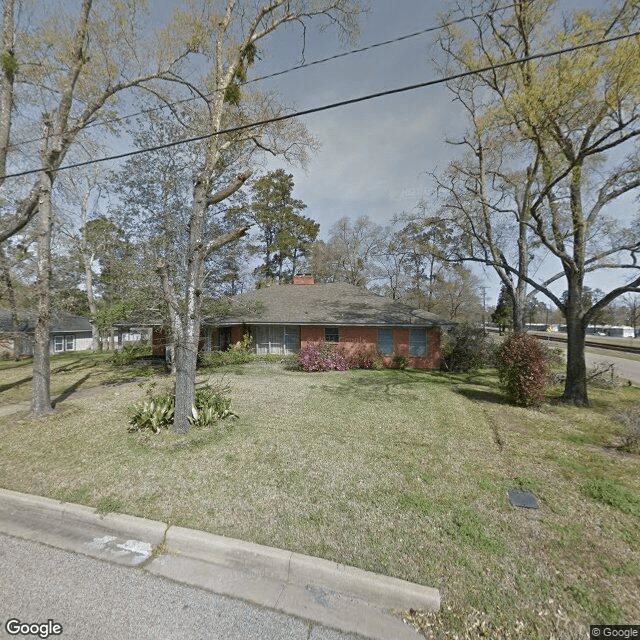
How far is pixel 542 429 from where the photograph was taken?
23.1ft

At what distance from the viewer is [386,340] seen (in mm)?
16172

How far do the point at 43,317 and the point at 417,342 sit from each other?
14.5 meters

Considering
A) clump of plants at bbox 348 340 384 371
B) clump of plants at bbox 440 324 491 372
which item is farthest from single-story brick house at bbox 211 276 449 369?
clump of plants at bbox 440 324 491 372

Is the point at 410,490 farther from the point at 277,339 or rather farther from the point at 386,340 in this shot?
the point at 277,339

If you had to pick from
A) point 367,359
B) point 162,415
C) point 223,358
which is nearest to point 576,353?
point 367,359

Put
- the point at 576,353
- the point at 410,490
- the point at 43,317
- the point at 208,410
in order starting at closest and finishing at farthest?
the point at 410,490 < the point at 208,410 < the point at 43,317 < the point at 576,353

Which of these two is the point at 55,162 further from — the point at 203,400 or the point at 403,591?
the point at 403,591

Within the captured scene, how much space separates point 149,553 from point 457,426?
625 centimetres

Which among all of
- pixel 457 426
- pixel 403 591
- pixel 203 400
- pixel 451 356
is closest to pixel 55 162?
pixel 203 400

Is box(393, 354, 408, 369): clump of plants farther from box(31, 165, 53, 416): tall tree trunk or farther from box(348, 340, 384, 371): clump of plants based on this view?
box(31, 165, 53, 416): tall tree trunk

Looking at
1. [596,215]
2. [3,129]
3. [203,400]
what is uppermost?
[3,129]

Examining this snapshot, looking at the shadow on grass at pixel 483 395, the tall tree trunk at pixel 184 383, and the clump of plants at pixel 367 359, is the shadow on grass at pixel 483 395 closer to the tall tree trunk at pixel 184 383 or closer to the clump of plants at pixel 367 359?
the clump of plants at pixel 367 359

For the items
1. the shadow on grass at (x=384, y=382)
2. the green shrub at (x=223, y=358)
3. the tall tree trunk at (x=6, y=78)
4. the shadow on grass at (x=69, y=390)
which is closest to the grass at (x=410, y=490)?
the shadow on grass at (x=69, y=390)

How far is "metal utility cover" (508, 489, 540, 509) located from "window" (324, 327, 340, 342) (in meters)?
12.5
